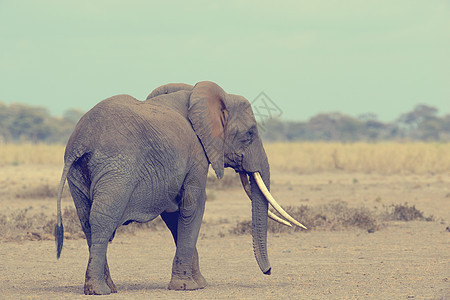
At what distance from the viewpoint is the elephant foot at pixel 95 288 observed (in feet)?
25.2

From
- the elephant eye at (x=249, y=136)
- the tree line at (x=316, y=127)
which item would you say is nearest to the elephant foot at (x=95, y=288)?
the elephant eye at (x=249, y=136)

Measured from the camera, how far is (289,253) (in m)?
11.9

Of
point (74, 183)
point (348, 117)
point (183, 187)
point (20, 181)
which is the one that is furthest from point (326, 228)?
point (348, 117)

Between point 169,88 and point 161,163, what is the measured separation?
1.26 m

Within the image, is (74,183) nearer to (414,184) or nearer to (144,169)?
(144,169)

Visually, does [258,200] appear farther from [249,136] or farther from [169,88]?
[169,88]

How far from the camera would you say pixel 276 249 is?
1233 cm

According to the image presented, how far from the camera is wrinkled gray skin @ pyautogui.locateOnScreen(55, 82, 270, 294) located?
25.1 feet

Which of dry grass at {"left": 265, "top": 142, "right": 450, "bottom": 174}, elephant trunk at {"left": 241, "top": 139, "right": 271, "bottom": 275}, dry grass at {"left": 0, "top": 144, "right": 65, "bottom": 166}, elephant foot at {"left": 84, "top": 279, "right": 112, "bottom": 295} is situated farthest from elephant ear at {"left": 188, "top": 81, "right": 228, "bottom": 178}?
dry grass at {"left": 0, "top": 144, "right": 65, "bottom": 166}

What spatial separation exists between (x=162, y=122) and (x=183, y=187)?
29.4 inches

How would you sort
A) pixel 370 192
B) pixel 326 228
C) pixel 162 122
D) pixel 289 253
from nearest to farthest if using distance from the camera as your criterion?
pixel 162 122 < pixel 289 253 < pixel 326 228 < pixel 370 192

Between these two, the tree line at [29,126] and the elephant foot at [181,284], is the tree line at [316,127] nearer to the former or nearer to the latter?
the tree line at [29,126]

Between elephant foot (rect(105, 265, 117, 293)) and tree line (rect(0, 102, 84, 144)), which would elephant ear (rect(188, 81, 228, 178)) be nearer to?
elephant foot (rect(105, 265, 117, 293))

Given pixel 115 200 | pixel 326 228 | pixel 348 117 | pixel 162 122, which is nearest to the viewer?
pixel 115 200
